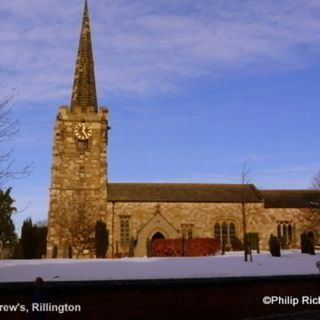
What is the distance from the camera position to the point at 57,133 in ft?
158

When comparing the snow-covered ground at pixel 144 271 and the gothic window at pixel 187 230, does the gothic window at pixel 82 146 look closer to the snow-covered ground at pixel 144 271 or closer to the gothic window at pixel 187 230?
the gothic window at pixel 187 230

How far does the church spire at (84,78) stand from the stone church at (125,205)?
0.13 metres

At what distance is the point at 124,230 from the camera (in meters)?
47.1

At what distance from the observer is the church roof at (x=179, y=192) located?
48.0 m

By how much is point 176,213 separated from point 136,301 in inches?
1436

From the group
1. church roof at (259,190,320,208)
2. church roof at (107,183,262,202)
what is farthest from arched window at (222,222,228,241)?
church roof at (259,190,320,208)

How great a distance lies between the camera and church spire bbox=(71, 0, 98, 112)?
50.5m

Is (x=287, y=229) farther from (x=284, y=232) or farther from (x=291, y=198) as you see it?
(x=291, y=198)

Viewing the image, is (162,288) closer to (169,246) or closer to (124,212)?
(169,246)

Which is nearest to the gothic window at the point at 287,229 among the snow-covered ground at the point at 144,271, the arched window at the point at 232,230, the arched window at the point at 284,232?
the arched window at the point at 284,232

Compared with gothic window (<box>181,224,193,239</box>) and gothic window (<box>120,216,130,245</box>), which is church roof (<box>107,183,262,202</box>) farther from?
gothic window (<box>181,224,193,239</box>)

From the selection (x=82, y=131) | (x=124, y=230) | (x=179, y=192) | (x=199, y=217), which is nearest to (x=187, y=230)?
(x=199, y=217)

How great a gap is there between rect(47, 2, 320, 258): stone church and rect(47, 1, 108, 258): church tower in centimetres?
9

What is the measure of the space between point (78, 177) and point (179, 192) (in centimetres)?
1047
